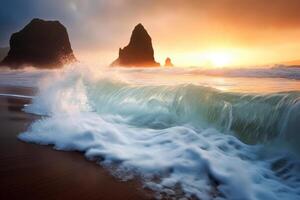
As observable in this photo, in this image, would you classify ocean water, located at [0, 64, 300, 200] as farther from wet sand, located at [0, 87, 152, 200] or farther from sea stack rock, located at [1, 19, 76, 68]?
sea stack rock, located at [1, 19, 76, 68]

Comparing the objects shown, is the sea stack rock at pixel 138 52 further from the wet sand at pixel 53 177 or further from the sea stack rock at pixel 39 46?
the wet sand at pixel 53 177

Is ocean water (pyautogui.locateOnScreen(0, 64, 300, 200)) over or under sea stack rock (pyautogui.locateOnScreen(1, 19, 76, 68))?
under

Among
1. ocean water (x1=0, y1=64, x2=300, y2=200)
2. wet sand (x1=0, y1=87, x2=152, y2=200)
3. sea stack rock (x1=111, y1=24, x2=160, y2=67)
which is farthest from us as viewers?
sea stack rock (x1=111, y1=24, x2=160, y2=67)

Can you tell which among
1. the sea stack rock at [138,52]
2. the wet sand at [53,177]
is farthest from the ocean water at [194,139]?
the sea stack rock at [138,52]

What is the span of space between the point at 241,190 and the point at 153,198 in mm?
808

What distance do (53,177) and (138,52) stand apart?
71599 millimetres

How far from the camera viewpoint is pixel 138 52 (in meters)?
73.1

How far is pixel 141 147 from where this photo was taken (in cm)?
383

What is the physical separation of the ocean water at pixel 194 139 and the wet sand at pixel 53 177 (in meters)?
0.16

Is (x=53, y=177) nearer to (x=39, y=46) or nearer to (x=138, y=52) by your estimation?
(x=138, y=52)

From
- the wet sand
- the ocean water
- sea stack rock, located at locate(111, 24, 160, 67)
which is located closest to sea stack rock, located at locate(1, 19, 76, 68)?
sea stack rock, located at locate(111, 24, 160, 67)

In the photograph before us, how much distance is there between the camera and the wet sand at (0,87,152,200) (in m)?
2.39

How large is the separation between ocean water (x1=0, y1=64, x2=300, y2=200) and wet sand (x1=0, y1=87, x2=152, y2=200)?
0.53 feet

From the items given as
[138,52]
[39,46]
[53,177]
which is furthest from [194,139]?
[39,46]
